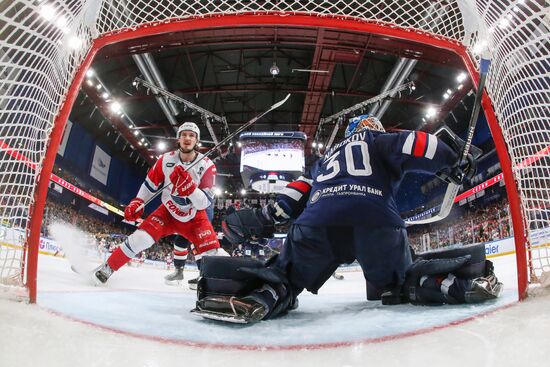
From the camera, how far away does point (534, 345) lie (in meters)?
0.66

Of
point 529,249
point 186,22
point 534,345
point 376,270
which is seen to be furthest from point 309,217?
point 186,22

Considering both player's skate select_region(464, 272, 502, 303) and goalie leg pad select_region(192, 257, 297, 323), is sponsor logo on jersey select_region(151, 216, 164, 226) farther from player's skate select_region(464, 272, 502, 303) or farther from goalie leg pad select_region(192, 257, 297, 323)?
player's skate select_region(464, 272, 502, 303)

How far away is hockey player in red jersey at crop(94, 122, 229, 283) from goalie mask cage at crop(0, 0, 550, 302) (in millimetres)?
1189

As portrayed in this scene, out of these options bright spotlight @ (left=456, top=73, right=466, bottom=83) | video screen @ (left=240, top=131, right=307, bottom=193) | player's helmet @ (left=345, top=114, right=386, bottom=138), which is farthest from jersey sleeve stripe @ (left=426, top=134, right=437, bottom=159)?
bright spotlight @ (left=456, top=73, right=466, bottom=83)

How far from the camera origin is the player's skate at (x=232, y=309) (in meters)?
1.07

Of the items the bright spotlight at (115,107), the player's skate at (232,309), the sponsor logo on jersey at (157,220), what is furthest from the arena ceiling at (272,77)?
the player's skate at (232,309)

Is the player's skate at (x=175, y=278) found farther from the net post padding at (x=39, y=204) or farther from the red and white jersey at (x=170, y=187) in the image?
the net post padding at (x=39, y=204)

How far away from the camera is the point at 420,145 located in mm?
1384

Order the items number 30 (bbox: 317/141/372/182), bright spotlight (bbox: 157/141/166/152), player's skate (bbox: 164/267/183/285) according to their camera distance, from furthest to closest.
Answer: bright spotlight (bbox: 157/141/166/152), player's skate (bbox: 164/267/183/285), number 30 (bbox: 317/141/372/182)

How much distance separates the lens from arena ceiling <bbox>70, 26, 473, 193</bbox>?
7.30 m

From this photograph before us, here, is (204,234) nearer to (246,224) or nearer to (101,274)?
(101,274)

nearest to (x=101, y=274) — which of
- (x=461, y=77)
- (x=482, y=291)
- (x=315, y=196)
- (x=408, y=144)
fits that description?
(x=315, y=196)

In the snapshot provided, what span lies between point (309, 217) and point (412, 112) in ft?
36.5

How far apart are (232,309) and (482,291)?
2.93ft
